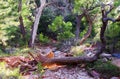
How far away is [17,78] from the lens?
5.77 meters

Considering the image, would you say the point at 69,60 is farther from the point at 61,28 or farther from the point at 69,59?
the point at 61,28

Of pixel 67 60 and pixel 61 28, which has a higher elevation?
pixel 67 60

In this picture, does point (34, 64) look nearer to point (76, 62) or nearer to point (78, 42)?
point (76, 62)

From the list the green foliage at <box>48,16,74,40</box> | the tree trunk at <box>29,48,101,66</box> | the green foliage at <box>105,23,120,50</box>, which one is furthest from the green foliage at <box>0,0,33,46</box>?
the green foliage at <box>105,23,120,50</box>

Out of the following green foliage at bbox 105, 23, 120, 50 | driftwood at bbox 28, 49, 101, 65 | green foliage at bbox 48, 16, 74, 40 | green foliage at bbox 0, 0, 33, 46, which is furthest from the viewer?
green foliage at bbox 48, 16, 74, 40

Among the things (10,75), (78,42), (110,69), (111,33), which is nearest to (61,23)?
(78,42)

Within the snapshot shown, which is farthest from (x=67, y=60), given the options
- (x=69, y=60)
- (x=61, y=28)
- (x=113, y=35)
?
(x=61, y=28)

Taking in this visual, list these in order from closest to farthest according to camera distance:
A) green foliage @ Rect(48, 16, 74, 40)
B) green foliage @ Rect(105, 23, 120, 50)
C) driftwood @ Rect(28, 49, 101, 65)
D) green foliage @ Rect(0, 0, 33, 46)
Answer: driftwood @ Rect(28, 49, 101, 65) < green foliage @ Rect(105, 23, 120, 50) < green foliage @ Rect(0, 0, 33, 46) < green foliage @ Rect(48, 16, 74, 40)

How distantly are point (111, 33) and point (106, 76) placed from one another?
3.59m

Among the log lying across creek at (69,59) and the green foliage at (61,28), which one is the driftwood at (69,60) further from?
the green foliage at (61,28)

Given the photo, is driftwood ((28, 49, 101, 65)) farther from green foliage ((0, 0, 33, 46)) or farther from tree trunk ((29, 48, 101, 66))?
green foliage ((0, 0, 33, 46))

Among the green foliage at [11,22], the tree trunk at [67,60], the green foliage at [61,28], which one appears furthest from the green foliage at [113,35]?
the green foliage at [11,22]

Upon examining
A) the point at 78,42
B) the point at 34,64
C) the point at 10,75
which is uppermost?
the point at 10,75

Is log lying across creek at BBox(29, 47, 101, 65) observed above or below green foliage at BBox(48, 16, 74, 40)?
above
